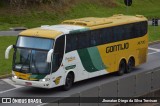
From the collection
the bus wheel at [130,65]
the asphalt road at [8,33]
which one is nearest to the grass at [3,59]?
the asphalt road at [8,33]

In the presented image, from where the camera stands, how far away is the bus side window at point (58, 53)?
861 inches

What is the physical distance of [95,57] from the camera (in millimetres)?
24781

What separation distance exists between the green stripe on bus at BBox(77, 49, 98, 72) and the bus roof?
1121 mm

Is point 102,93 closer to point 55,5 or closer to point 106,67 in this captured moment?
point 106,67

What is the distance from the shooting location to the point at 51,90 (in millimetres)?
23250

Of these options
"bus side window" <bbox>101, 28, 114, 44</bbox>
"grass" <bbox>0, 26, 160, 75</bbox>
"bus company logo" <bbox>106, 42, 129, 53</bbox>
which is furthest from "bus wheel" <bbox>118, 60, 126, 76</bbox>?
"grass" <bbox>0, 26, 160, 75</bbox>

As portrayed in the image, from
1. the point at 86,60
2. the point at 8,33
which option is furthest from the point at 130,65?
the point at 8,33

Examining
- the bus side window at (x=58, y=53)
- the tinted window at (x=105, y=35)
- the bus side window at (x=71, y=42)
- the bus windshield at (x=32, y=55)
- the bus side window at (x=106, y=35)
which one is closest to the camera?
the bus windshield at (x=32, y=55)

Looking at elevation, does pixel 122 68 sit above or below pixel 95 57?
below

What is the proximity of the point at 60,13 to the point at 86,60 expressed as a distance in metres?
29.7

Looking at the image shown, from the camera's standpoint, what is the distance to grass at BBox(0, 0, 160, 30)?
48.7 m

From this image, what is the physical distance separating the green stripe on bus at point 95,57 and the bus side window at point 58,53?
244cm

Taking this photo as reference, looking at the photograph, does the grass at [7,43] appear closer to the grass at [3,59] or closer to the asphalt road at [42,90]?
the grass at [3,59]

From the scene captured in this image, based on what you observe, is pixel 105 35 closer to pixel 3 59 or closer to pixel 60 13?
pixel 3 59
